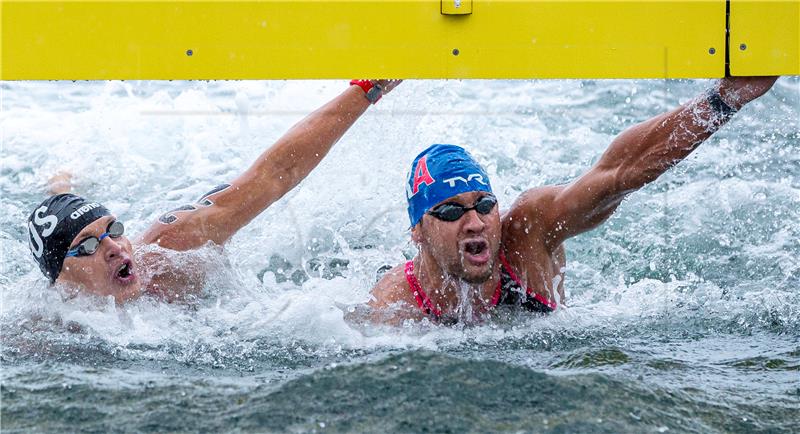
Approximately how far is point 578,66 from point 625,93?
5943 mm

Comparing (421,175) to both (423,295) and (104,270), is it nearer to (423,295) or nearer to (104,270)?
(423,295)

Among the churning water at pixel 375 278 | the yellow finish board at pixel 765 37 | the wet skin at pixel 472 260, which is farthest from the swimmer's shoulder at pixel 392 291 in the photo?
the yellow finish board at pixel 765 37

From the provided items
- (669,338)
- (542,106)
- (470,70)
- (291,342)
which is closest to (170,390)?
(291,342)

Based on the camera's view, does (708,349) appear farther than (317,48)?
Yes

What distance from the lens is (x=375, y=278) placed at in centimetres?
552

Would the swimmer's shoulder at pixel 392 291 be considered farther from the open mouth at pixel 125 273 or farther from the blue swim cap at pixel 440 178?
the open mouth at pixel 125 273

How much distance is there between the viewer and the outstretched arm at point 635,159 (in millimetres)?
3631

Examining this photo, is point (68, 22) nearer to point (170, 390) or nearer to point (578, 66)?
point (170, 390)

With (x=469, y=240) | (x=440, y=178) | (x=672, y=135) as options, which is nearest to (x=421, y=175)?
(x=440, y=178)

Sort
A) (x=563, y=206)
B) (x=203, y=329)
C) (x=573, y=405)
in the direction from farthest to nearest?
(x=203, y=329)
(x=563, y=206)
(x=573, y=405)

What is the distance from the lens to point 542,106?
29.7ft

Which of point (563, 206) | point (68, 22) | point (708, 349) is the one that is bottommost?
point (708, 349)

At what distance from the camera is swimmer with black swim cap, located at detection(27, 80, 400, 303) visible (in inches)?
188

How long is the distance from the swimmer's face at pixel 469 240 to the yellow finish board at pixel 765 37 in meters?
1.19
